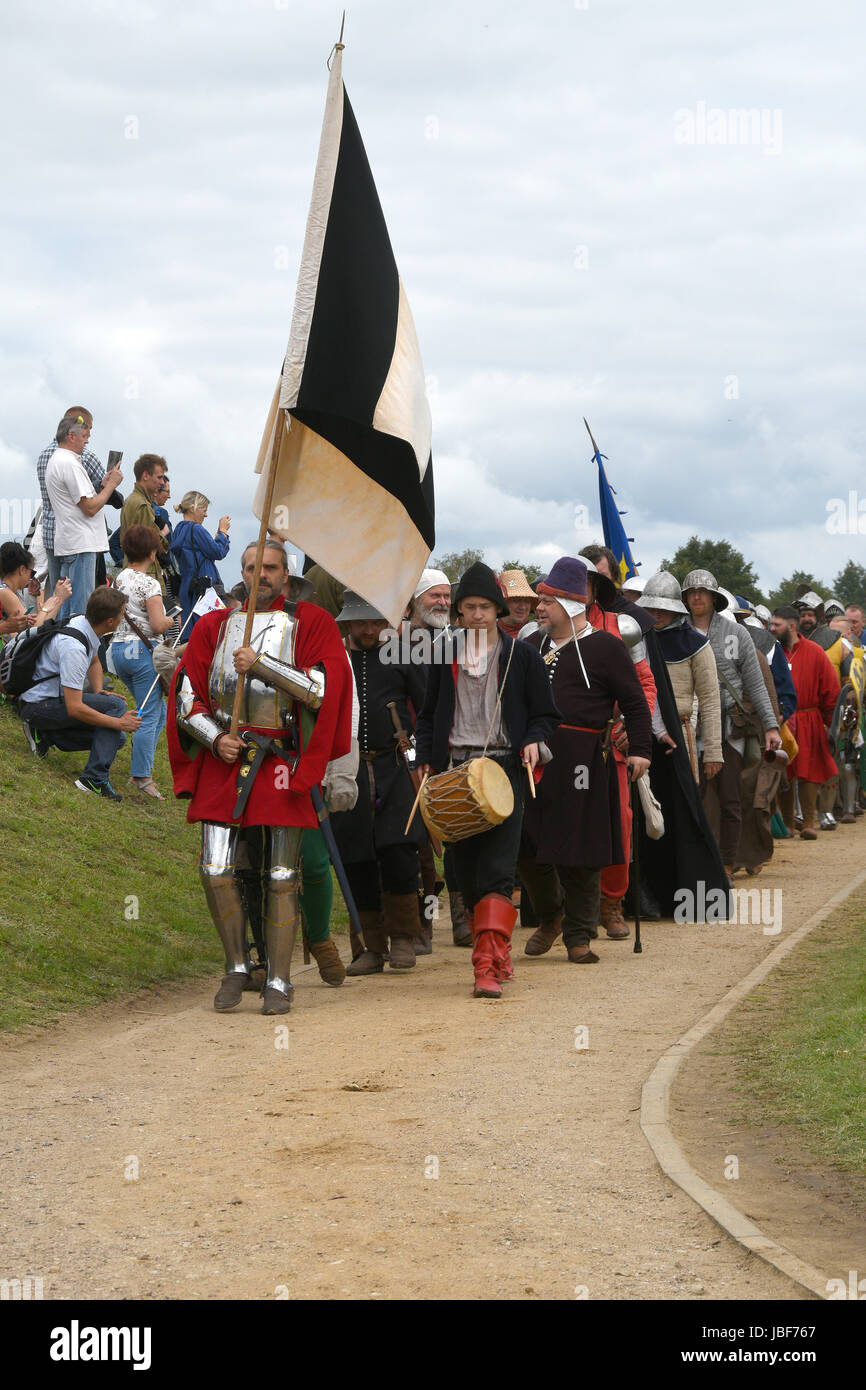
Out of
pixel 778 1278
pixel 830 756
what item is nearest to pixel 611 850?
pixel 778 1278

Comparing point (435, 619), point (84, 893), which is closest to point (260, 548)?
point (435, 619)

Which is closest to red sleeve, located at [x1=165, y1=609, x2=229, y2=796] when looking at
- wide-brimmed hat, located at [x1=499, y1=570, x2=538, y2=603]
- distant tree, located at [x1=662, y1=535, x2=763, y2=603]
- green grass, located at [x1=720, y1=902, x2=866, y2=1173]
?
green grass, located at [x1=720, y1=902, x2=866, y2=1173]

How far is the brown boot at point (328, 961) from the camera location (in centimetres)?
962

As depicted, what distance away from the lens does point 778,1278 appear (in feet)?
15.0

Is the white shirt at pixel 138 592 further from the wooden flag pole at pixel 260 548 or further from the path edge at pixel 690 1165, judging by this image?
the path edge at pixel 690 1165

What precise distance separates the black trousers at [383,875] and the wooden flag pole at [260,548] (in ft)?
5.43

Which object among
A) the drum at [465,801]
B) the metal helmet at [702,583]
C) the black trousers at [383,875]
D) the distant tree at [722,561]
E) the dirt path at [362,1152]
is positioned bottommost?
the dirt path at [362,1152]

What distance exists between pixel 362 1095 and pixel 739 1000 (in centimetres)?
251

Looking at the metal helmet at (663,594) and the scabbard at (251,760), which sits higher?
the metal helmet at (663,594)

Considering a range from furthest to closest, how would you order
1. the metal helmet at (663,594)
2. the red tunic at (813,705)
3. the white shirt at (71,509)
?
the red tunic at (813,705)
the metal helmet at (663,594)
the white shirt at (71,509)

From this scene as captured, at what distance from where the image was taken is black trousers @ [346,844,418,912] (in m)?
10.1

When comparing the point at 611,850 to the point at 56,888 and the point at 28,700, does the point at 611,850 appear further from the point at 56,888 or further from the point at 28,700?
the point at 28,700

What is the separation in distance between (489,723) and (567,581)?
1535 millimetres

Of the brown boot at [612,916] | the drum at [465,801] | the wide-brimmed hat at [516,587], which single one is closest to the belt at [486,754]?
the drum at [465,801]
